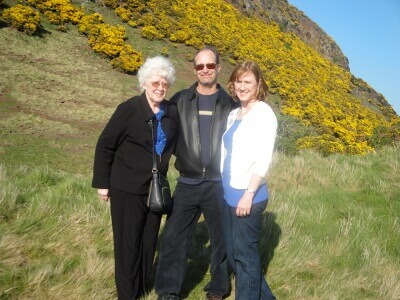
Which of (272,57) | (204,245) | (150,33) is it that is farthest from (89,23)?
(204,245)

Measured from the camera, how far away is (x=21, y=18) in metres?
19.8

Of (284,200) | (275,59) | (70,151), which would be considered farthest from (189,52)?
(284,200)

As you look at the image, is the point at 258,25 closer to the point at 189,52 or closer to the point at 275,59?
the point at 275,59

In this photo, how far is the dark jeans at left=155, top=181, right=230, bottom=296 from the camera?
3.16 metres

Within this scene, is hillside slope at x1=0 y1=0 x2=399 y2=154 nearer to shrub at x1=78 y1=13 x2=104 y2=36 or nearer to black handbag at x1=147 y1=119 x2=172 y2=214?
shrub at x1=78 y1=13 x2=104 y2=36

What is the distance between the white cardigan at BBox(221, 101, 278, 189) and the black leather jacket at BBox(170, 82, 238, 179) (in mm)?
387

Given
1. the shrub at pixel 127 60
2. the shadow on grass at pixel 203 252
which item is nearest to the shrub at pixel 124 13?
the shrub at pixel 127 60

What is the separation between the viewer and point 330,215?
5117 millimetres

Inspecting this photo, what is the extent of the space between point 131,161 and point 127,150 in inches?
3.4

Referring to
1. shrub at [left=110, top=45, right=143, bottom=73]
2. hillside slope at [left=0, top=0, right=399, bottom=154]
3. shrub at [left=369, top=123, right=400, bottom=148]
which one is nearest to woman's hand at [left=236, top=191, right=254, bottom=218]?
shrub at [left=369, top=123, right=400, bottom=148]

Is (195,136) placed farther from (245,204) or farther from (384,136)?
(384,136)

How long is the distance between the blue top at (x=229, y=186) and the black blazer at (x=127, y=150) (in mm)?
557

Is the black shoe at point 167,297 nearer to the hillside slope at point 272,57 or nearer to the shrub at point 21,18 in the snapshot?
the hillside slope at point 272,57

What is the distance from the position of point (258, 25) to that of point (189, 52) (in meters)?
17.9
